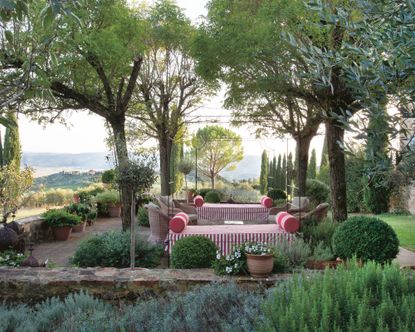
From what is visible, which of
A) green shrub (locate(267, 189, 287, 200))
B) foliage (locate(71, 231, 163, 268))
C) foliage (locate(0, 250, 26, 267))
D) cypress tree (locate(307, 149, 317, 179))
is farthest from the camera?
cypress tree (locate(307, 149, 317, 179))

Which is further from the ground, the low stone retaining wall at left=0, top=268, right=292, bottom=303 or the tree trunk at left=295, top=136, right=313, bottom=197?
the tree trunk at left=295, top=136, right=313, bottom=197

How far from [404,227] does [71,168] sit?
2396 cm

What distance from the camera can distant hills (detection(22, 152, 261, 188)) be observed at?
20306 mm

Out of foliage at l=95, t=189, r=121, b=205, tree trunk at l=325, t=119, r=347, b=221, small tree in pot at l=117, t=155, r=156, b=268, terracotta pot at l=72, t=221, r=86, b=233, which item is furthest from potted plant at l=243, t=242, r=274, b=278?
foliage at l=95, t=189, r=121, b=205

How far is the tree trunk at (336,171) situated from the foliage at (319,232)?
17.8 inches

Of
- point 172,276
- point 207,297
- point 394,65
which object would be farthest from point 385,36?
point 172,276

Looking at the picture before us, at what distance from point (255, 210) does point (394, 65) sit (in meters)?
9.29

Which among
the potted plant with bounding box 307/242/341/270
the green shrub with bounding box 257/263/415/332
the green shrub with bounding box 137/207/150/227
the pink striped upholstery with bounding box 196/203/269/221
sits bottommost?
the green shrub with bounding box 137/207/150/227

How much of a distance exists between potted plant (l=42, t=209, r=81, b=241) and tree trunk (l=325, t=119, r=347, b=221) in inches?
255

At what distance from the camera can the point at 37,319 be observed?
3545 millimetres

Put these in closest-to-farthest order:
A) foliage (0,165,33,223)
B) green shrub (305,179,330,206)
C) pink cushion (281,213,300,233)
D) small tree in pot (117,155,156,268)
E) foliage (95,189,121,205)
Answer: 1. small tree in pot (117,155,156,268)
2. pink cushion (281,213,300,233)
3. foliage (0,165,33,223)
4. foliage (95,189,121,205)
5. green shrub (305,179,330,206)

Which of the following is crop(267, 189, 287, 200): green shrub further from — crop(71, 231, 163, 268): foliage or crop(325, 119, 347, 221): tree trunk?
crop(71, 231, 163, 268): foliage

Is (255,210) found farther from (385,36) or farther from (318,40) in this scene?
(385,36)

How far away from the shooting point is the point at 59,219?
1065 cm
